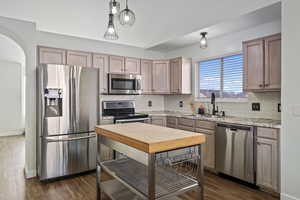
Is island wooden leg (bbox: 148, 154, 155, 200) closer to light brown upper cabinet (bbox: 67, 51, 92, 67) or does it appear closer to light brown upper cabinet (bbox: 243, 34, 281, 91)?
light brown upper cabinet (bbox: 243, 34, 281, 91)

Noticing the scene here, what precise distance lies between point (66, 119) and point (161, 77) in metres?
2.46

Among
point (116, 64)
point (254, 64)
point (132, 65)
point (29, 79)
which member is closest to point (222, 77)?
point (254, 64)

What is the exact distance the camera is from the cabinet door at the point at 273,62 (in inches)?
107

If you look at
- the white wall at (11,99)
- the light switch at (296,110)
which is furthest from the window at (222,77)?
the white wall at (11,99)

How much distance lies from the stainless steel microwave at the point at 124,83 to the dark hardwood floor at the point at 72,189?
1773 mm

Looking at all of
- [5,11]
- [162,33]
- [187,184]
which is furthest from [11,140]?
[187,184]

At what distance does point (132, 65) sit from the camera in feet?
15.2

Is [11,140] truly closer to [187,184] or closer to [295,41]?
[187,184]

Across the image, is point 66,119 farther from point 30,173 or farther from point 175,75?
point 175,75

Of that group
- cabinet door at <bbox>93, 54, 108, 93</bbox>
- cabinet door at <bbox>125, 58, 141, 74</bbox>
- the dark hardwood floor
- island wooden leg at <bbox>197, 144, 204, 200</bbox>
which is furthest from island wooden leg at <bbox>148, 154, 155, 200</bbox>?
cabinet door at <bbox>125, 58, 141, 74</bbox>

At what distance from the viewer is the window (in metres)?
3.69

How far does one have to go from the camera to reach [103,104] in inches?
172

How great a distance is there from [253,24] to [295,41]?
112 cm

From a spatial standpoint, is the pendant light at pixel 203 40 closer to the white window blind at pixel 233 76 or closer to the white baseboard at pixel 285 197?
the white window blind at pixel 233 76
